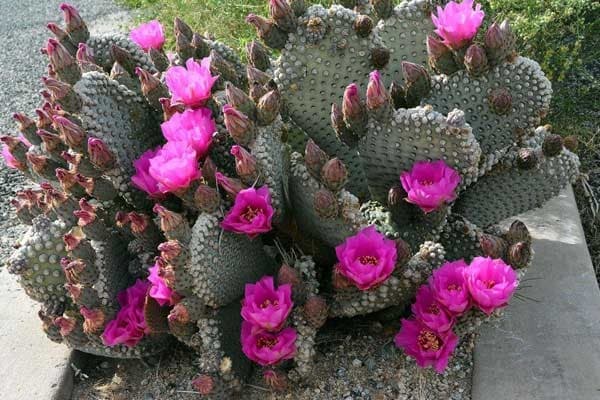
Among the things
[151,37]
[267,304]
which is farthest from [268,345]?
[151,37]

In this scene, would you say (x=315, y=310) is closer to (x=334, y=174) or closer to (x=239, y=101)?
(x=334, y=174)

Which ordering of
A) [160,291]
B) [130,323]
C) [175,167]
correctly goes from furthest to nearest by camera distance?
1. [130,323]
2. [160,291]
3. [175,167]

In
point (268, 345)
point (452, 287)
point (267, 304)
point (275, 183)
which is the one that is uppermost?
point (275, 183)

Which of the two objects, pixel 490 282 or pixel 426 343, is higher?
pixel 490 282

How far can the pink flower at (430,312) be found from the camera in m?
2.12

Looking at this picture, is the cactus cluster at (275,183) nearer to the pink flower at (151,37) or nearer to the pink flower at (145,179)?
the pink flower at (145,179)

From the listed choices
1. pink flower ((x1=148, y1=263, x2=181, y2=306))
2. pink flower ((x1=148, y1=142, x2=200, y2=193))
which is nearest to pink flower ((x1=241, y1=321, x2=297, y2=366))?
pink flower ((x1=148, y1=263, x2=181, y2=306))

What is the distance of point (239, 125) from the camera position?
6.82ft

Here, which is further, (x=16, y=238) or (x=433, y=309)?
(x=16, y=238)

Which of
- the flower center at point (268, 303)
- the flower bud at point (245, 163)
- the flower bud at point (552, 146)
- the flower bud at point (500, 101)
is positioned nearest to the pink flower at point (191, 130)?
the flower bud at point (245, 163)

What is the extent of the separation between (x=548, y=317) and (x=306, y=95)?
3.56ft

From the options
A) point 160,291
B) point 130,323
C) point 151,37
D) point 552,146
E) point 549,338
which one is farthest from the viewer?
point 151,37

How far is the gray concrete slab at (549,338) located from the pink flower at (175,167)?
3.48ft

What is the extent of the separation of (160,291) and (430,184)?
32.8 inches
